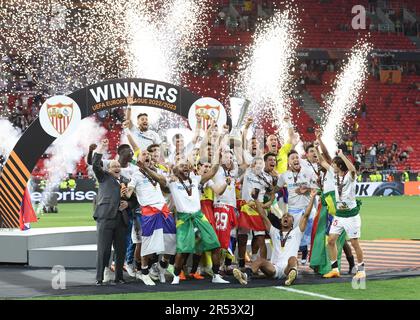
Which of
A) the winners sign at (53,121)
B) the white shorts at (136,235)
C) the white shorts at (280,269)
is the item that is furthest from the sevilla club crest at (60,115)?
the white shorts at (280,269)

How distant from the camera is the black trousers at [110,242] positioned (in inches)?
496

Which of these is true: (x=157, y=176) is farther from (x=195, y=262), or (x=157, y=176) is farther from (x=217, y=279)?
(x=217, y=279)

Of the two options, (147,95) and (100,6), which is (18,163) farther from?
(100,6)

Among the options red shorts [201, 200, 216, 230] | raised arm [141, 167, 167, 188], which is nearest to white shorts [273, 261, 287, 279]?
red shorts [201, 200, 216, 230]

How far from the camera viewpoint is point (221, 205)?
13.6 metres

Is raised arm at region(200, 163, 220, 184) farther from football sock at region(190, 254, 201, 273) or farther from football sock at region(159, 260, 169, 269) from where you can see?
football sock at region(159, 260, 169, 269)

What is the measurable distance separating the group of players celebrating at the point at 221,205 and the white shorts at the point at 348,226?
0.02m

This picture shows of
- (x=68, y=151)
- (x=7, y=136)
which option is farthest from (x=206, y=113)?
(x=68, y=151)

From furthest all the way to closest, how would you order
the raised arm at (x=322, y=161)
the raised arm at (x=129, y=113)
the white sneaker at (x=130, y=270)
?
the raised arm at (x=129, y=113) < the raised arm at (x=322, y=161) < the white sneaker at (x=130, y=270)

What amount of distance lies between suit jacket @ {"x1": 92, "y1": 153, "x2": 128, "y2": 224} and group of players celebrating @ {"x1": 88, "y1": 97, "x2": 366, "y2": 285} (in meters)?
0.10

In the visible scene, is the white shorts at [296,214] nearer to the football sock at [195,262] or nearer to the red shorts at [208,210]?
the red shorts at [208,210]

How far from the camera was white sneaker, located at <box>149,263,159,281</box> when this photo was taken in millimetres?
13188

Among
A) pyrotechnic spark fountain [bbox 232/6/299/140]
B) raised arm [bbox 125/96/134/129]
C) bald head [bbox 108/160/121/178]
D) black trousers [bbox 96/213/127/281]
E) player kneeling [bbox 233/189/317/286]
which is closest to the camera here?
black trousers [bbox 96/213/127/281]
